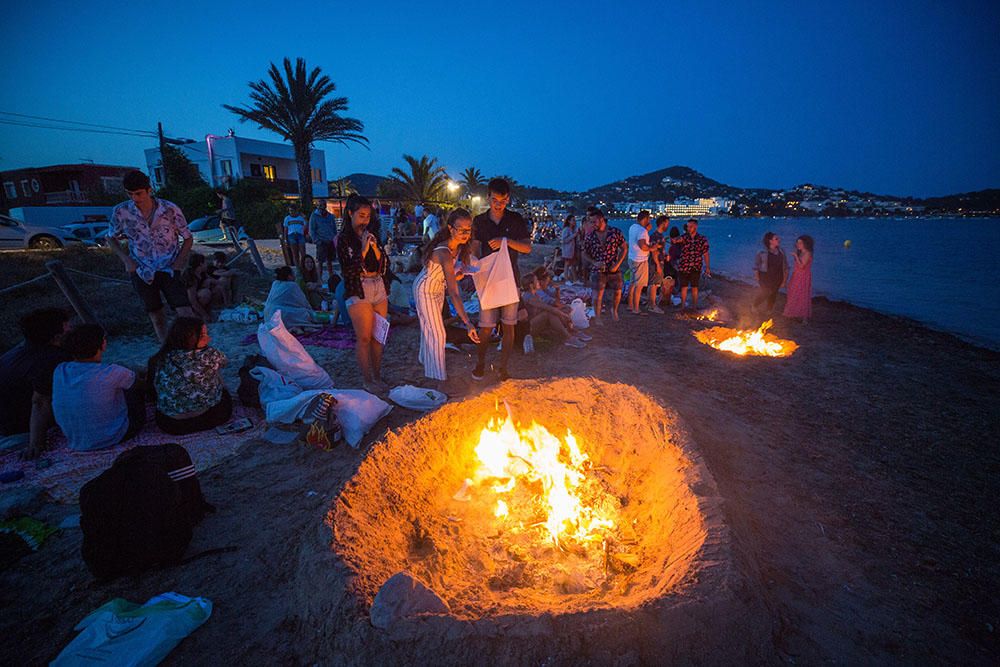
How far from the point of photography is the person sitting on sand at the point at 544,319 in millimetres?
6504

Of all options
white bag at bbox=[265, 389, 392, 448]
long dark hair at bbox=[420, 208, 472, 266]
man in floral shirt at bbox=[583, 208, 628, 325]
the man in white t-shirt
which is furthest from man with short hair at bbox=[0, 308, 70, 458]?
the man in white t-shirt

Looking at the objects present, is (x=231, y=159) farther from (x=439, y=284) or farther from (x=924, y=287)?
(x=924, y=287)

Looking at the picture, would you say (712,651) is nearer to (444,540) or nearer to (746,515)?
(746,515)

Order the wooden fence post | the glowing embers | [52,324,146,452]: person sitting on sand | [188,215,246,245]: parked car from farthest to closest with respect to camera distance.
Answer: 1. [188,215,246,245]: parked car
2. the glowing embers
3. the wooden fence post
4. [52,324,146,452]: person sitting on sand

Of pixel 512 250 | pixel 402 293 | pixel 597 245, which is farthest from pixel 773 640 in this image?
pixel 402 293

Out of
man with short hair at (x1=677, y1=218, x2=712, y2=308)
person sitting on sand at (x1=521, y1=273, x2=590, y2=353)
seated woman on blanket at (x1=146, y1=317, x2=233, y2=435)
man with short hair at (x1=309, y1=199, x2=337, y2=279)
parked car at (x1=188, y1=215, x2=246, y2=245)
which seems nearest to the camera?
seated woman on blanket at (x1=146, y1=317, x2=233, y2=435)

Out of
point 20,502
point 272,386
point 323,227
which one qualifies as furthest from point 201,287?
point 20,502

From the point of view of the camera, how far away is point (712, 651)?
1.69 meters

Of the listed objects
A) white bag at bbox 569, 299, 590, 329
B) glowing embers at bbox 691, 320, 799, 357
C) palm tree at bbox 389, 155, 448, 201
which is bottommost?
glowing embers at bbox 691, 320, 799, 357

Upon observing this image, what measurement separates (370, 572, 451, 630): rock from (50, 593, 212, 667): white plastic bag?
2.95ft

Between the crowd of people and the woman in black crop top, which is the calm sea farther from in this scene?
the woman in black crop top

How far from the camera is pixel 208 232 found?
1758 centimetres

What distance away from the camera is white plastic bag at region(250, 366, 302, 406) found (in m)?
4.12

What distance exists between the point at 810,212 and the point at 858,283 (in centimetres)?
15633
